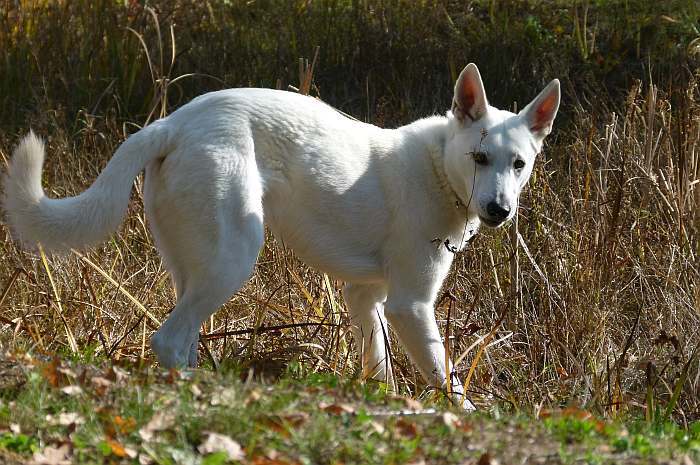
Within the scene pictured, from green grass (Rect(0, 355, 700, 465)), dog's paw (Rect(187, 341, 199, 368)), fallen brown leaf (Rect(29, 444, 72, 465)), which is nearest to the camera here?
fallen brown leaf (Rect(29, 444, 72, 465))

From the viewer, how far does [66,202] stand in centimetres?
455

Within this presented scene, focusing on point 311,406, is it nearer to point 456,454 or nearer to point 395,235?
point 456,454

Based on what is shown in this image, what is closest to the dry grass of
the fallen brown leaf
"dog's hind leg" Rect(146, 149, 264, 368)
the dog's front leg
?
the dog's front leg

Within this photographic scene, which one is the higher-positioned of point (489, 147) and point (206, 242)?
point (489, 147)

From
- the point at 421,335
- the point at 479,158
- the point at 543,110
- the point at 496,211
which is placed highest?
the point at 543,110

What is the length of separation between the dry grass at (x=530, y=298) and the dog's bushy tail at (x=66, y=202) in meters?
0.92

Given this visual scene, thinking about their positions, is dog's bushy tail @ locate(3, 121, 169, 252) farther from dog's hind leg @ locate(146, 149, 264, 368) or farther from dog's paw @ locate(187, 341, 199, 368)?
dog's paw @ locate(187, 341, 199, 368)

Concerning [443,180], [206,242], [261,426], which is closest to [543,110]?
[443,180]

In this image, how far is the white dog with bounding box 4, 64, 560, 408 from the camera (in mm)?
4680

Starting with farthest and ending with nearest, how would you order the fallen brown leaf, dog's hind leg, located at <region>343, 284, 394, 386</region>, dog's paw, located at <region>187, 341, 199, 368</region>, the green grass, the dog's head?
1. dog's hind leg, located at <region>343, 284, 394, 386</region>
2. the dog's head
3. dog's paw, located at <region>187, 341, 199, 368</region>
4. the green grass
5. the fallen brown leaf

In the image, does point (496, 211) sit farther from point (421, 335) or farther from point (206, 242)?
point (206, 242)

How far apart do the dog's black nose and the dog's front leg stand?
606mm

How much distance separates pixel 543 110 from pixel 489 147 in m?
0.52

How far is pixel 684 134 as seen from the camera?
6539mm
